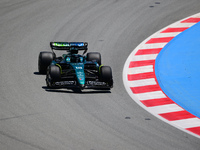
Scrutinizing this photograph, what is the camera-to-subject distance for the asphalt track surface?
1176 centimetres

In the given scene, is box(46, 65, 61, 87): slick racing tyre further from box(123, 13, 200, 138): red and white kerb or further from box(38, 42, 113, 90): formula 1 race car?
box(123, 13, 200, 138): red and white kerb

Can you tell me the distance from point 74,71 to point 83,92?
27.3 inches

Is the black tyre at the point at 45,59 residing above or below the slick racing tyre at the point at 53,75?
above

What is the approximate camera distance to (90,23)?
21.2m

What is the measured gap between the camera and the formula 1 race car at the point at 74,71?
14805 mm

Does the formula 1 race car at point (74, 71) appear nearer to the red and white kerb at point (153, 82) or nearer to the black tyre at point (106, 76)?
the black tyre at point (106, 76)

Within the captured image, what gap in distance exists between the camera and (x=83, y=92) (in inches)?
592

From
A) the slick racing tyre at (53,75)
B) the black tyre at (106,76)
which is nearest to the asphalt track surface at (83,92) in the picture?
the slick racing tyre at (53,75)

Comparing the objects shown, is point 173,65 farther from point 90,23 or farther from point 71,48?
point 90,23

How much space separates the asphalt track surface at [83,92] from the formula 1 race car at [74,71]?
1.00ft

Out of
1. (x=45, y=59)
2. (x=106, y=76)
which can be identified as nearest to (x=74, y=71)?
(x=106, y=76)

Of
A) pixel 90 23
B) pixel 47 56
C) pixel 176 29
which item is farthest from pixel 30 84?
pixel 176 29

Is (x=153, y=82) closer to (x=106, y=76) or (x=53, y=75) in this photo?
(x=106, y=76)

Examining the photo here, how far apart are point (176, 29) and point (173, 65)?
152 inches
